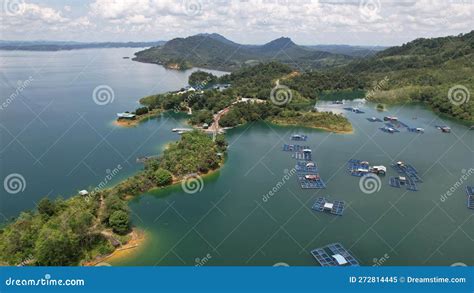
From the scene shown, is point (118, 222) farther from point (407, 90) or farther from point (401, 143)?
point (407, 90)

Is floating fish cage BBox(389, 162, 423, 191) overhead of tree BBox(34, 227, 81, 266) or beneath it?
overhead

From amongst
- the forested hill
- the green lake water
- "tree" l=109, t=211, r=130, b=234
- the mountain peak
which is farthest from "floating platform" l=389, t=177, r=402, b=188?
the mountain peak

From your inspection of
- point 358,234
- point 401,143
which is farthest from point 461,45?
point 358,234

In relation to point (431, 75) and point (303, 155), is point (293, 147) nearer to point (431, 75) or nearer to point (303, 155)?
point (303, 155)

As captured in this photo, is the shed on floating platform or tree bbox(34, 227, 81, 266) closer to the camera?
tree bbox(34, 227, 81, 266)

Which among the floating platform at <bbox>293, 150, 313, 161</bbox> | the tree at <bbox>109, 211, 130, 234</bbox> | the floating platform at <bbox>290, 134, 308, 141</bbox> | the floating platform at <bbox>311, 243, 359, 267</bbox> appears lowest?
Answer: the floating platform at <bbox>311, 243, 359, 267</bbox>

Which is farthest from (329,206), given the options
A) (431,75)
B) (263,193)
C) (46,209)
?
(431,75)

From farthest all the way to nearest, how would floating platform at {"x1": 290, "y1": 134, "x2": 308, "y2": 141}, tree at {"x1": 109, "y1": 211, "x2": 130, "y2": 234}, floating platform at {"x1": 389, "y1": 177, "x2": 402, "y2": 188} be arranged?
floating platform at {"x1": 290, "y1": 134, "x2": 308, "y2": 141}, floating platform at {"x1": 389, "y1": 177, "x2": 402, "y2": 188}, tree at {"x1": 109, "y1": 211, "x2": 130, "y2": 234}

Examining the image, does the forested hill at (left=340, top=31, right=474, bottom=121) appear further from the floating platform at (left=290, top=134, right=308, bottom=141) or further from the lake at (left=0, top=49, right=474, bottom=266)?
the floating platform at (left=290, top=134, right=308, bottom=141)
